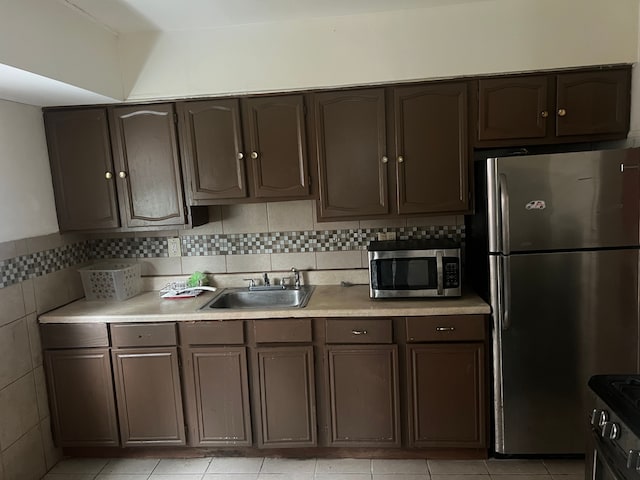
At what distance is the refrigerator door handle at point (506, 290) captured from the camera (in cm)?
222

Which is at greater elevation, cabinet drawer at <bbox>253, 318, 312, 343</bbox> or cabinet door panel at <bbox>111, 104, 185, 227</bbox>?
cabinet door panel at <bbox>111, 104, 185, 227</bbox>

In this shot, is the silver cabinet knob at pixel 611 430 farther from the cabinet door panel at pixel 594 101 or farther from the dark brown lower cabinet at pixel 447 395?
the cabinet door panel at pixel 594 101

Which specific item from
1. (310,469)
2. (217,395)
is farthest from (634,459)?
(217,395)

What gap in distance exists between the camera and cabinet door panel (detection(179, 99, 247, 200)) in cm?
253

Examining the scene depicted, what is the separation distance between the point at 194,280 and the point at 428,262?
59.2 inches

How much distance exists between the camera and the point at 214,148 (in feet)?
8.42

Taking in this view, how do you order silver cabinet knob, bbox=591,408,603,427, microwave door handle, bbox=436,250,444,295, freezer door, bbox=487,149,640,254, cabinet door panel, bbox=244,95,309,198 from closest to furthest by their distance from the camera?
silver cabinet knob, bbox=591,408,603,427 → freezer door, bbox=487,149,640,254 → microwave door handle, bbox=436,250,444,295 → cabinet door panel, bbox=244,95,309,198

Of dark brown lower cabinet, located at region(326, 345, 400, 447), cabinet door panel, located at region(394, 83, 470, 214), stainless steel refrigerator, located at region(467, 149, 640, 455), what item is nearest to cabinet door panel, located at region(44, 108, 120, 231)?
dark brown lower cabinet, located at region(326, 345, 400, 447)

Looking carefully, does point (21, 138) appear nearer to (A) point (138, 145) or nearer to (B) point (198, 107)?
(A) point (138, 145)

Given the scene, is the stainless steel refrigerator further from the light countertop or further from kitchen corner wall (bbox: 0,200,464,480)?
kitchen corner wall (bbox: 0,200,464,480)

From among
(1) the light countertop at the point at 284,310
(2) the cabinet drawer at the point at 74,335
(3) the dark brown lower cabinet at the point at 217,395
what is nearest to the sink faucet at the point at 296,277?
(1) the light countertop at the point at 284,310

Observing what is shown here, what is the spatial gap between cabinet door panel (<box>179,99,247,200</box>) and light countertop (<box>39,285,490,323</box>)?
67 centimetres

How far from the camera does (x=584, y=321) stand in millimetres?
2223

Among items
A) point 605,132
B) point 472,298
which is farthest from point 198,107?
point 605,132
